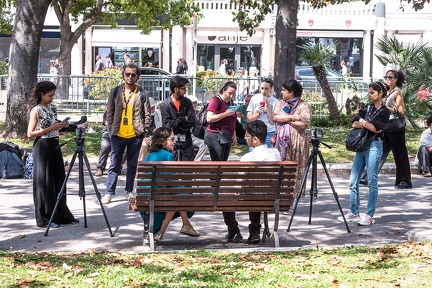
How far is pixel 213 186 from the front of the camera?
9.12 meters

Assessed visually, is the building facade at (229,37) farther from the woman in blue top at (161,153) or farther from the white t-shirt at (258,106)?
the woman in blue top at (161,153)

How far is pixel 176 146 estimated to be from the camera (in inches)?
473

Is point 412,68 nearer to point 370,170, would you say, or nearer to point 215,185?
point 370,170

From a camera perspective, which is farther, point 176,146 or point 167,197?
point 176,146

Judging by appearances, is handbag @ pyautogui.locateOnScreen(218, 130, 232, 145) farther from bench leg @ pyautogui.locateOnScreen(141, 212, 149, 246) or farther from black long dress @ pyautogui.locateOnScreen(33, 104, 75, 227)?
bench leg @ pyautogui.locateOnScreen(141, 212, 149, 246)

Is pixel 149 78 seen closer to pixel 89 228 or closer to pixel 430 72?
pixel 430 72

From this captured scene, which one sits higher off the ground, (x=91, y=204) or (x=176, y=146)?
(x=176, y=146)

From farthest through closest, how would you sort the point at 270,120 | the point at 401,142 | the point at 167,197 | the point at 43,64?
the point at 43,64
the point at 401,142
the point at 270,120
the point at 167,197

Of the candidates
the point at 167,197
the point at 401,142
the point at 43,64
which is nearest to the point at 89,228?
the point at 167,197

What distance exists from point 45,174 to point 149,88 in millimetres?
13226

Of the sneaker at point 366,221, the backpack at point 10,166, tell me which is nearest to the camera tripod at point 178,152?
the sneaker at point 366,221

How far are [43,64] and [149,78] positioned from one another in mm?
26453

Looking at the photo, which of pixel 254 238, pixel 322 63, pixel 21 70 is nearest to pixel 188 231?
pixel 254 238

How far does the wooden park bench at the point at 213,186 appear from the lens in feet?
29.4
